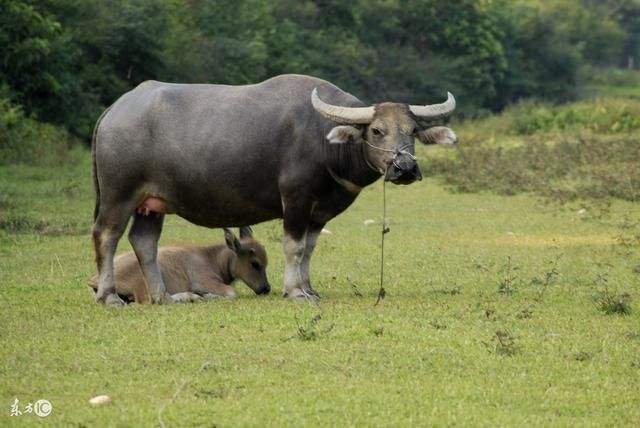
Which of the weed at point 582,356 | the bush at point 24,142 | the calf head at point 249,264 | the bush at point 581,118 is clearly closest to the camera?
the weed at point 582,356

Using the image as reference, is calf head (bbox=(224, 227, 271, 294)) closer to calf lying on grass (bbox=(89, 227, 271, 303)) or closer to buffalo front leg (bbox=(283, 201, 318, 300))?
calf lying on grass (bbox=(89, 227, 271, 303))

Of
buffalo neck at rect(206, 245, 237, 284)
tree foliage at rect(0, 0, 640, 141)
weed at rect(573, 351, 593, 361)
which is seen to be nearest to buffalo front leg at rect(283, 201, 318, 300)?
buffalo neck at rect(206, 245, 237, 284)

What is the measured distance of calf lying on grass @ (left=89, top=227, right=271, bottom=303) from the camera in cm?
1204

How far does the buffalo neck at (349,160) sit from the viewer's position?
11469 mm

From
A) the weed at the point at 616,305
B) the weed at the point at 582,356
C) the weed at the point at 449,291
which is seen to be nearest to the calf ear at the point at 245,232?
the weed at the point at 449,291

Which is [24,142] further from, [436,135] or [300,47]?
[300,47]

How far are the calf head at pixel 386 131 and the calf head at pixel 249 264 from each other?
1591 mm

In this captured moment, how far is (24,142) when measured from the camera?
89.2 feet

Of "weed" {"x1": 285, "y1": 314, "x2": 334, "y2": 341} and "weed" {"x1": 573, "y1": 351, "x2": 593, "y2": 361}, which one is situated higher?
"weed" {"x1": 573, "y1": 351, "x2": 593, "y2": 361}

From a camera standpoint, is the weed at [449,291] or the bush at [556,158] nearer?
the weed at [449,291]

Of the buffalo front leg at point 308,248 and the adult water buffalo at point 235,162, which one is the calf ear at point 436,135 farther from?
the buffalo front leg at point 308,248

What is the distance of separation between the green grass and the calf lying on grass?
33 cm

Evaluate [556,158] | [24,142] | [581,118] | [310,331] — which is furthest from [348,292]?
[581,118]

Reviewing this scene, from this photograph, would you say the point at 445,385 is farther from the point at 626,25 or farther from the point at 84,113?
the point at 626,25
